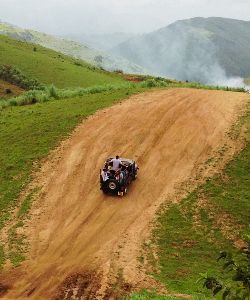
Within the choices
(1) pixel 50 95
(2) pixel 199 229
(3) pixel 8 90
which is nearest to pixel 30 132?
(1) pixel 50 95

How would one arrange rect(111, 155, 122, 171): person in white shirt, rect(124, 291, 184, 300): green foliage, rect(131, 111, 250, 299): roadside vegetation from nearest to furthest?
rect(124, 291, 184, 300): green foliage, rect(131, 111, 250, 299): roadside vegetation, rect(111, 155, 122, 171): person in white shirt

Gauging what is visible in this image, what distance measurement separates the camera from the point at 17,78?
179ft

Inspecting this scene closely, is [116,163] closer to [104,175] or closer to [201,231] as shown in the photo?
[104,175]

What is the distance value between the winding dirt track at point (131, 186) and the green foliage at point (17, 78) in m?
23.1

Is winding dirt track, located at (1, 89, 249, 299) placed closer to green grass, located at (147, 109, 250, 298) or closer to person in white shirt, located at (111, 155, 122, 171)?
green grass, located at (147, 109, 250, 298)

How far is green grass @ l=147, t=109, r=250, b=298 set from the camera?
1753 cm

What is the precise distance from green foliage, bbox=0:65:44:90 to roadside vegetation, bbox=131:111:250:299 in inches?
1327

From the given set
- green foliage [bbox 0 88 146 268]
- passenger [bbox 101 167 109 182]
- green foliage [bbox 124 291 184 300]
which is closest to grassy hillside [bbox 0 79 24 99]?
green foliage [bbox 0 88 146 268]

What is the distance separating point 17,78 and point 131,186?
34.6m

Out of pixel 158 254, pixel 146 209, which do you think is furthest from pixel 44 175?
pixel 158 254

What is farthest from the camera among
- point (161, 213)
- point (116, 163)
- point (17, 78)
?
point (17, 78)

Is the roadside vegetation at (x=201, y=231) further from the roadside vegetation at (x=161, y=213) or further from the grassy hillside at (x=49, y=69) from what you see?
the grassy hillside at (x=49, y=69)

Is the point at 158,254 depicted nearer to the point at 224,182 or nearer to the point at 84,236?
the point at 84,236

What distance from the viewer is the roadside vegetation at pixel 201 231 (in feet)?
57.1
